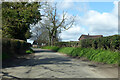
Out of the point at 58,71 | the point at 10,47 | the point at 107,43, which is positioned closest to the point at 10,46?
the point at 10,47

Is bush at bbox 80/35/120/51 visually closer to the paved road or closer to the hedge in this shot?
the paved road

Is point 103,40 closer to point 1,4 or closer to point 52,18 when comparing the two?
point 1,4

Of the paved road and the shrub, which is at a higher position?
the shrub

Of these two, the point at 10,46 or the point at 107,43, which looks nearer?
the point at 107,43

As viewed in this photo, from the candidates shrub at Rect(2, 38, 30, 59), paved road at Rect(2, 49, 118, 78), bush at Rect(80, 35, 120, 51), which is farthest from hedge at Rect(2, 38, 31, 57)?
bush at Rect(80, 35, 120, 51)

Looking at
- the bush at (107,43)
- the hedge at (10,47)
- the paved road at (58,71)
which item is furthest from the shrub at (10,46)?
the bush at (107,43)

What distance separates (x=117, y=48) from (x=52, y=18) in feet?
111

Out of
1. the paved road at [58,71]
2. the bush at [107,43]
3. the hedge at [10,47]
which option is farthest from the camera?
the hedge at [10,47]

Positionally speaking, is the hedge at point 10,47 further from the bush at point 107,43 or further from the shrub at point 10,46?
the bush at point 107,43

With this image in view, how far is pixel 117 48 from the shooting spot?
11.2 meters

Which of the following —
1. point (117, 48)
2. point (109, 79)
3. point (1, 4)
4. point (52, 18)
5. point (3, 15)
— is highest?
point (52, 18)

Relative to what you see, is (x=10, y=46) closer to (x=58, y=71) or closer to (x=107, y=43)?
(x=58, y=71)

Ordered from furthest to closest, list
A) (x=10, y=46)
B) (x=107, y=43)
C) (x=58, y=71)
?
(x=10, y=46) < (x=107, y=43) < (x=58, y=71)

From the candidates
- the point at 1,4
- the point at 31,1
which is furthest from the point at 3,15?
the point at 31,1
